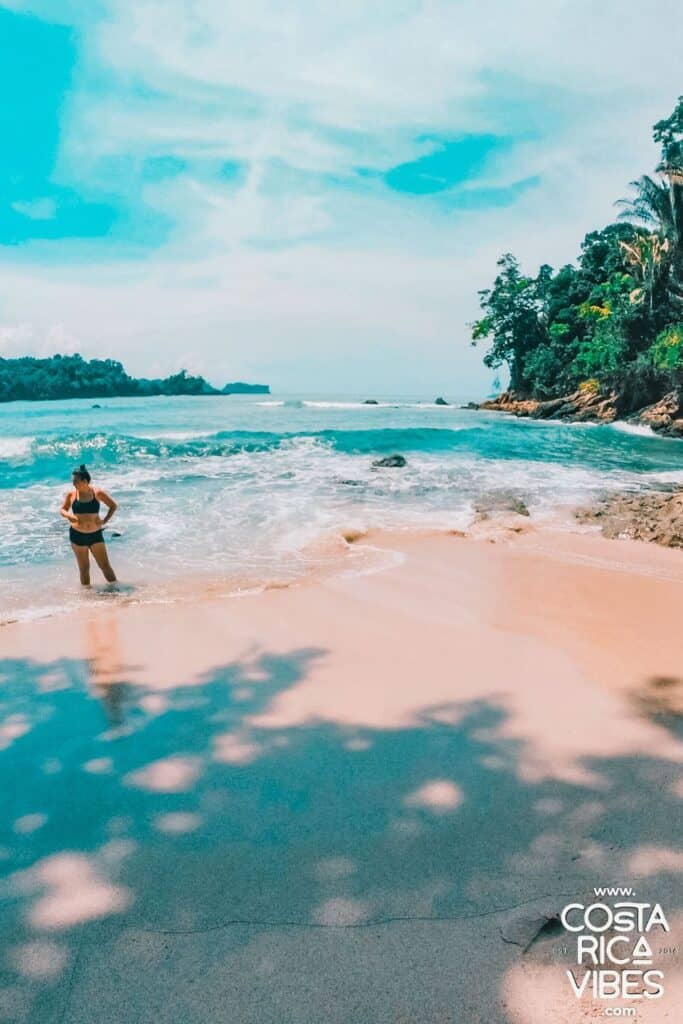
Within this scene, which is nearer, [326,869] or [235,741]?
[326,869]

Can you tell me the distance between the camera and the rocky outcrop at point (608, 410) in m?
30.9

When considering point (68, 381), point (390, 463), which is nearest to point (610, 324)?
point (390, 463)

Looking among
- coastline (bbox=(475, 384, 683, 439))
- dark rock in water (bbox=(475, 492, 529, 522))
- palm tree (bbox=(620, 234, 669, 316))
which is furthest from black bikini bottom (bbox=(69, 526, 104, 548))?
palm tree (bbox=(620, 234, 669, 316))

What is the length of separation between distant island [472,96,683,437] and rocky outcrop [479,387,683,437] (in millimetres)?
70

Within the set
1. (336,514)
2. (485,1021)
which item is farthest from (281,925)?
(336,514)

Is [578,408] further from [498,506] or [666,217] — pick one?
[498,506]

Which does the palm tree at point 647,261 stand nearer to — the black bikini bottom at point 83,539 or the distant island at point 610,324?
the distant island at point 610,324

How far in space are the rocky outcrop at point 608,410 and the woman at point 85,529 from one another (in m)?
29.1

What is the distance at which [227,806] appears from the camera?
2.58 metres

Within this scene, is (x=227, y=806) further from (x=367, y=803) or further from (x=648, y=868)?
(x=648, y=868)

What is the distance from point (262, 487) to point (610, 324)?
29956 millimetres

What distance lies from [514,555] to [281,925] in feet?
19.3

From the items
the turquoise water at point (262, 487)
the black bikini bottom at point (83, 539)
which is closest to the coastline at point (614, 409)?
the turquoise water at point (262, 487)

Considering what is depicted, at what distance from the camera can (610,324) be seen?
117 feet
